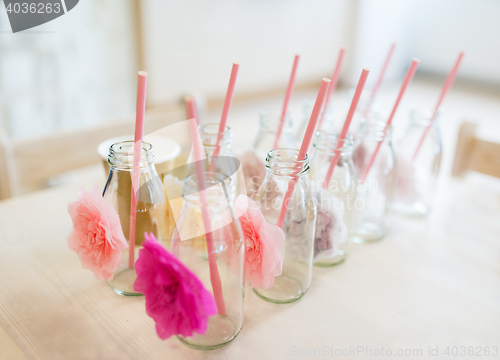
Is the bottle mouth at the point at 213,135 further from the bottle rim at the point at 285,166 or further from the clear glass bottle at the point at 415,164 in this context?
the clear glass bottle at the point at 415,164

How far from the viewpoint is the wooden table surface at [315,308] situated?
43 cm

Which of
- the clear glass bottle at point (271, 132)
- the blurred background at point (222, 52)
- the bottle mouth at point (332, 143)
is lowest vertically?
the blurred background at point (222, 52)

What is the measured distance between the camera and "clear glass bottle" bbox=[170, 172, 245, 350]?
0.39 meters

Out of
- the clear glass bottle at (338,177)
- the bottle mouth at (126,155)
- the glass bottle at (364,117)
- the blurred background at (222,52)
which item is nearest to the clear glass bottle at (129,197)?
the bottle mouth at (126,155)

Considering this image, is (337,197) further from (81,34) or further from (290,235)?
(81,34)

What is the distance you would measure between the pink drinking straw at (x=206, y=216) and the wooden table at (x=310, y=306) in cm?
6

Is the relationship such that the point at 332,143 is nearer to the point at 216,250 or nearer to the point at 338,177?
the point at 338,177

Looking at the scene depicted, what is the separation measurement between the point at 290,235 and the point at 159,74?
206cm

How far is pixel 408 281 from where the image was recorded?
55 cm

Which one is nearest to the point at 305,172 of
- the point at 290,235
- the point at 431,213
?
the point at 290,235

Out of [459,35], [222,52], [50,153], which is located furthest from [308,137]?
[459,35]

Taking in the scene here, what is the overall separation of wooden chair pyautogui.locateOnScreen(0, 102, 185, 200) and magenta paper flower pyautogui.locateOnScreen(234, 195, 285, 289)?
52 cm

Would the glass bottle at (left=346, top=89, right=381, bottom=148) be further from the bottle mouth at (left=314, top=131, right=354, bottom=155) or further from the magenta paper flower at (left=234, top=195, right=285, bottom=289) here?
the magenta paper flower at (left=234, top=195, right=285, bottom=289)

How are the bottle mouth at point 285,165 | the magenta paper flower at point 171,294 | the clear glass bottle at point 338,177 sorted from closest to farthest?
the magenta paper flower at point 171,294, the bottle mouth at point 285,165, the clear glass bottle at point 338,177
